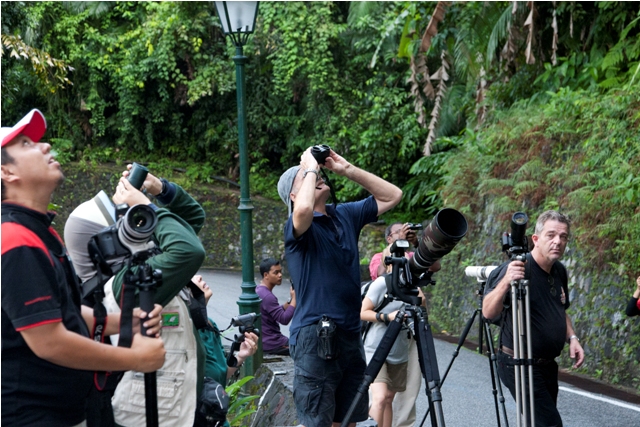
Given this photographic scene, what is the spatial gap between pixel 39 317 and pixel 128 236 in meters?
0.48

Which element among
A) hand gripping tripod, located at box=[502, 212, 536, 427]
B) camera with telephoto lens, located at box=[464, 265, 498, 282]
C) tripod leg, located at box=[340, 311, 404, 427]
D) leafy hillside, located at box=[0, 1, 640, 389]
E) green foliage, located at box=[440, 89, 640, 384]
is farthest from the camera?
leafy hillside, located at box=[0, 1, 640, 389]

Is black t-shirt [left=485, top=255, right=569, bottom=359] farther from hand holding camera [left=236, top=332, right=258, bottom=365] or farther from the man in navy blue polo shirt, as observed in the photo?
hand holding camera [left=236, top=332, right=258, bottom=365]

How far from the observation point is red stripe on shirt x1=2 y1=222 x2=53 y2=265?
2645mm

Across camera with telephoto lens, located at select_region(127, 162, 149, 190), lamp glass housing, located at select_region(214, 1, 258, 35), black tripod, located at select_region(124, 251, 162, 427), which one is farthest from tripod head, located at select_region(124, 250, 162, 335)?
lamp glass housing, located at select_region(214, 1, 258, 35)

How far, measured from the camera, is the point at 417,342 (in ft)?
13.6

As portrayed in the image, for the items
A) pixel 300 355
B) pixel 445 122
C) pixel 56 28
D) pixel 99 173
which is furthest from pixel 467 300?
pixel 56 28

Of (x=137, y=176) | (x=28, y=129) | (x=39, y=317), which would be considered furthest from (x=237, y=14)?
(x=39, y=317)

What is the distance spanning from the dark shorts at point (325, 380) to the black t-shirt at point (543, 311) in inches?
47.7

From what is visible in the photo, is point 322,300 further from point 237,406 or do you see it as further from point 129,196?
point 237,406

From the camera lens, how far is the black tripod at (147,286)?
2.87m

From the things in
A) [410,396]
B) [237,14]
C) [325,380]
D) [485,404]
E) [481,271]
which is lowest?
[485,404]

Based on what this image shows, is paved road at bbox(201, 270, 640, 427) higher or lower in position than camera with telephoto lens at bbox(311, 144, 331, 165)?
lower

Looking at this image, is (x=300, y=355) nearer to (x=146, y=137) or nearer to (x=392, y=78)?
(x=392, y=78)

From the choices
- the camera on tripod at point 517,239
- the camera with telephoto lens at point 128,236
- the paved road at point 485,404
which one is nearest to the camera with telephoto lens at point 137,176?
the camera with telephoto lens at point 128,236
